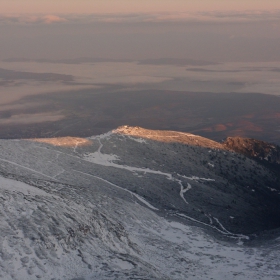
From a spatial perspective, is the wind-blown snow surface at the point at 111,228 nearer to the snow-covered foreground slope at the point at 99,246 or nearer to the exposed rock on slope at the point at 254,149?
the snow-covered foreground slope at the point at 99,246

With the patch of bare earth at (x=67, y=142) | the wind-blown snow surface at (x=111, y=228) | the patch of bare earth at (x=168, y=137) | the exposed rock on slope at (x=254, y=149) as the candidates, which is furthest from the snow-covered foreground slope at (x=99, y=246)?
the exposed rock on slope at (x=254, y=149)

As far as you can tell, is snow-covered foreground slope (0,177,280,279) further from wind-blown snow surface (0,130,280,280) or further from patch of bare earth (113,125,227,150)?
patch of bare earth (113,125,227,150)

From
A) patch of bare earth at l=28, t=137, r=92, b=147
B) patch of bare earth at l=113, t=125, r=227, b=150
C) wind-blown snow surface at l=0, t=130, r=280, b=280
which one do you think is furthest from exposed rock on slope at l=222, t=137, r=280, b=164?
patch of bare earth at l=28, t=137, r=92, b=147

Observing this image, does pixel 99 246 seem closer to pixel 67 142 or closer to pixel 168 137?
pixel 67 142

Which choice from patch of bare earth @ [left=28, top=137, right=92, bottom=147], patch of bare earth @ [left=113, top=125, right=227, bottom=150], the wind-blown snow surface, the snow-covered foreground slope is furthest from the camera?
patch of bare earth @ [left=113, top=125, right=227, bottom=150]

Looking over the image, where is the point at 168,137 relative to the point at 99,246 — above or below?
below

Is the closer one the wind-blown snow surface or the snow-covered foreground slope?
the snow-covered foreground slope

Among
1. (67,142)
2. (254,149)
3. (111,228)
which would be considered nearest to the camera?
(111,228)

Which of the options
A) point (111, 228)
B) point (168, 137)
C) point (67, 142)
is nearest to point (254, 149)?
point (168, 137)

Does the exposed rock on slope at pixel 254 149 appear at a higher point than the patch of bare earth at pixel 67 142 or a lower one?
lower
